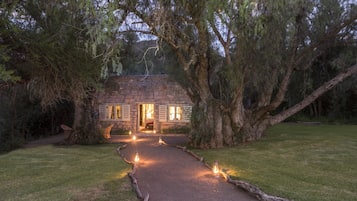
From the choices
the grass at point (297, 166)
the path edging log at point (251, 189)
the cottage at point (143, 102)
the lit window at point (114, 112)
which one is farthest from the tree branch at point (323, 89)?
the lit window at point (114, 112)

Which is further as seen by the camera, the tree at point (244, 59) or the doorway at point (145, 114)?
the doorway at point (145, 114)

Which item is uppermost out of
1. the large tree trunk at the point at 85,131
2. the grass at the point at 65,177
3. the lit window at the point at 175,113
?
the lit window at the point at 175,113

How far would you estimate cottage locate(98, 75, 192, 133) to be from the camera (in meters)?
18.4

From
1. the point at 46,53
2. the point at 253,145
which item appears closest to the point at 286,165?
the point at 253,145

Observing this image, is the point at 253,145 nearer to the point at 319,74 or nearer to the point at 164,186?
the point at 164,186

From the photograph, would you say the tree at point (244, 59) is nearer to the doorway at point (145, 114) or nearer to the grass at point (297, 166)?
the grass at point (297, 166)

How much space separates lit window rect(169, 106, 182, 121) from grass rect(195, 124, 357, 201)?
695 cm

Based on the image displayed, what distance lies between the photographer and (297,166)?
7.83 meters

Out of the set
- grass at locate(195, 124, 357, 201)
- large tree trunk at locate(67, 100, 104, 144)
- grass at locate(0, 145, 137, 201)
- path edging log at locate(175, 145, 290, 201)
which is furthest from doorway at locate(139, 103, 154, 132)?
path edging log at locate(175, 145, 290, 201)

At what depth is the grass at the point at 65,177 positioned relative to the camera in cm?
556

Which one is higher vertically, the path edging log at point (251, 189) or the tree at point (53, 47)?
the tree at point (53, 47)

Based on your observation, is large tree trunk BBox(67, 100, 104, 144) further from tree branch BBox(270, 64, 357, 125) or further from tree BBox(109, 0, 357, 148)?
tree branch BBox(270, 64, 357, 125)

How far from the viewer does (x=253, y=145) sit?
11.3 metres

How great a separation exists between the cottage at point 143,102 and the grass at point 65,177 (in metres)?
7.67
